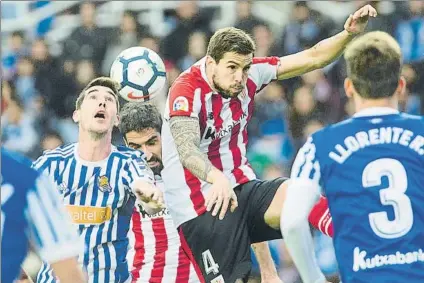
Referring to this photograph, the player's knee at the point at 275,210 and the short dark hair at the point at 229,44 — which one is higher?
the short dark hair at the point at 229,44

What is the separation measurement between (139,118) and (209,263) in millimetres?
1389

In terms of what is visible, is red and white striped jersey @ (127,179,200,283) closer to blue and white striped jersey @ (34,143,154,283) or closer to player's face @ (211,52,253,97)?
blue and white striped jersey @ (34,143,154,283)

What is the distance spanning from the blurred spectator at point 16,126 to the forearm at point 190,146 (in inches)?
222

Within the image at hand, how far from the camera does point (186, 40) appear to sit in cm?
1116

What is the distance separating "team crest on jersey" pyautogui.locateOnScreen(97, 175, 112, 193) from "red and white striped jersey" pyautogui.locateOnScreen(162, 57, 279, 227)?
345 millimetres

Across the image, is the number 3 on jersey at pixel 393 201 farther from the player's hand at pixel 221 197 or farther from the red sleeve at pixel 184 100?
the red sleeve at pixel 184 100

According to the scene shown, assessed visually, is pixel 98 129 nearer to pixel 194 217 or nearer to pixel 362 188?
pixel 194 217

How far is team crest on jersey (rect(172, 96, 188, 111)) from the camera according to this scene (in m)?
6.09

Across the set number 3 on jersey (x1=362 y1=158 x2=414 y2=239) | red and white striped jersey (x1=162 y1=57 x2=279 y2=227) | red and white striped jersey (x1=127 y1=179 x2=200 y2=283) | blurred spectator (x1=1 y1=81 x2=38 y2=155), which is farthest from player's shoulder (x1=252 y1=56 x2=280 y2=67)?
blurred spectator (x1=1 y1=81 x2=38 y2=155)

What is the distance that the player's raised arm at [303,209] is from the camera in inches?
Result: 173

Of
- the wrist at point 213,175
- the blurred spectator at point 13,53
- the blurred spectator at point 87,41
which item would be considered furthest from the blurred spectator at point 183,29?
the wrist at point 213,175

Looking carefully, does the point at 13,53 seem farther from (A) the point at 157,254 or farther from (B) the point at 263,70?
(B) the point at 263,70

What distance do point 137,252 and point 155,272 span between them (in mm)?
200

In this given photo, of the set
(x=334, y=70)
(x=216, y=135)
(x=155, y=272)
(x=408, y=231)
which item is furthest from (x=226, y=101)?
(x=334, y=70)
